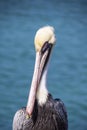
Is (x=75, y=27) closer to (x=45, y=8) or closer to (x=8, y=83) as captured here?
(x=45, y=8)

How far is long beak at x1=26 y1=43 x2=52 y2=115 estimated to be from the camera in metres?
8.47

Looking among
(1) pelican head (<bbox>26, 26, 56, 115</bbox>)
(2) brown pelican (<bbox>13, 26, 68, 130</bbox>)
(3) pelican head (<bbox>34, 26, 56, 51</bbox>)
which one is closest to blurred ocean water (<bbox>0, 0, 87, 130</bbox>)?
(2) brown pelican (<bbox>13, 26, 68, 130</bbox>)

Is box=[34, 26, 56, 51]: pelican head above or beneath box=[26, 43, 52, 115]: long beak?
above

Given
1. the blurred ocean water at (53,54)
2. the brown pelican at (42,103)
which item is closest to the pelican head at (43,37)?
the brown pelican at (42,103)

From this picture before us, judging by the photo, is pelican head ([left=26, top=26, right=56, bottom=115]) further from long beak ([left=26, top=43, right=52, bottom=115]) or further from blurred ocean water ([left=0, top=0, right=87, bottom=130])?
blurred ocean water ([left=0, top=0, right=87, bottom=130])

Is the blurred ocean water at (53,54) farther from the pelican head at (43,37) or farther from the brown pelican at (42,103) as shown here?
the pelican head at (43,37)

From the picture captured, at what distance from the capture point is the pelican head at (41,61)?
27.9 feet

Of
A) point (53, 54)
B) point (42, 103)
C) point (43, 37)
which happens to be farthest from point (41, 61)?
point (53, 54)

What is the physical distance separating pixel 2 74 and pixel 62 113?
15.3 ft

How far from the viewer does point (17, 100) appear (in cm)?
1254

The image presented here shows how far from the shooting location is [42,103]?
872 centimetres

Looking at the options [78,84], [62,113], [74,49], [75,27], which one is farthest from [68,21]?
[62,113]

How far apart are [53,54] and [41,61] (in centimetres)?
569

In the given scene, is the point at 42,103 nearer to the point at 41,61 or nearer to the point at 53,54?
the point at 41,61
